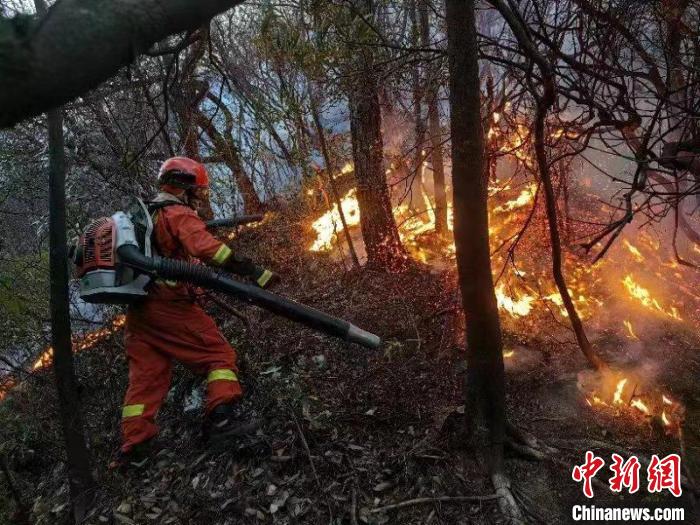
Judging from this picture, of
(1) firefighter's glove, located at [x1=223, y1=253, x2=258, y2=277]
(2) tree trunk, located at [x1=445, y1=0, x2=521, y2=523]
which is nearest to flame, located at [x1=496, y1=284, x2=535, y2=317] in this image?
(2) tree trunk, located at [x1=445, y1=0, x2=521, y2=523]

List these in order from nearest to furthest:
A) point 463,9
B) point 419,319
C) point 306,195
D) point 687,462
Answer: point 463,9, point 687,462, point 419,319, point 306,195

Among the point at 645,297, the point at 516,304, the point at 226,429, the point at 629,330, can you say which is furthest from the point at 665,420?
the point at 226,429

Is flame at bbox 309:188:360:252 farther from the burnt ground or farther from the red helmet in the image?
the red helmet

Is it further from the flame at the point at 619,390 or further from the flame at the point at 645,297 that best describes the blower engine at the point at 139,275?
the flame at the point at 645,297

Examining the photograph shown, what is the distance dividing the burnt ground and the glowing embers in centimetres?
9

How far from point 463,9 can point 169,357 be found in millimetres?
3402

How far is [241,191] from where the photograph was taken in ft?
28.4

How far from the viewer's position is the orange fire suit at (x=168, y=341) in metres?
3.71

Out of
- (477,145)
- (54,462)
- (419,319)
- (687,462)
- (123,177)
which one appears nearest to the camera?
(477,145)

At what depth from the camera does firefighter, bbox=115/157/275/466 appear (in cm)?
371

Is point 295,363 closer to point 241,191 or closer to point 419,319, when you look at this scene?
point 419,319

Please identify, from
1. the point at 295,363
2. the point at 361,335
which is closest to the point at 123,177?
the point at 295,363

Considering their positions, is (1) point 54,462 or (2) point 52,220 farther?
(1) point 54,462

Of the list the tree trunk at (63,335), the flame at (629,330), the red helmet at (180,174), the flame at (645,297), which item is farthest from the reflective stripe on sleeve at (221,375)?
the flame at (645,297)
